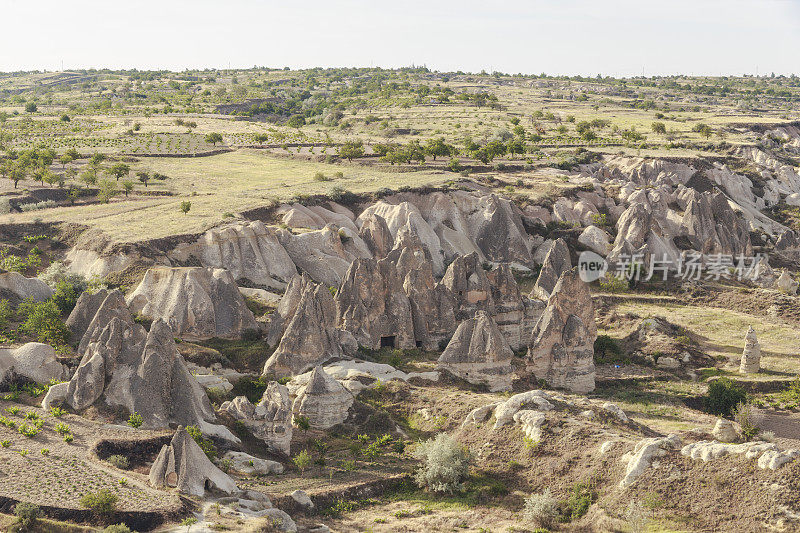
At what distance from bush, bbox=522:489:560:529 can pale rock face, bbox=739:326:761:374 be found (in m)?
26.6

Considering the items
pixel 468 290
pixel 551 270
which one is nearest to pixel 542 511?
pixel 468 290

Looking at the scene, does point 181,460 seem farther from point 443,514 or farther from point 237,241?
point 237,241

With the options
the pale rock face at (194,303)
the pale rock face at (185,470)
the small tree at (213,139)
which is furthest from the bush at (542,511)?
the small tree at (213,139)

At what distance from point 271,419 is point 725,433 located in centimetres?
2144

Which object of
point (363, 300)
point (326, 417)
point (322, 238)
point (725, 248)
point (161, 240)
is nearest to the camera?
point (326, 417)

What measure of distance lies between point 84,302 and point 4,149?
63912mm

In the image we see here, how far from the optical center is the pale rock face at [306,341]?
140ft

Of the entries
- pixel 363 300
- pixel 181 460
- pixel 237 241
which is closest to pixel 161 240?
pixel 237 241

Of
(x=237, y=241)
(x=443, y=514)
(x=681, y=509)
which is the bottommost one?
(x=443, y=514)

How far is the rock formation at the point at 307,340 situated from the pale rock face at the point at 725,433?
20.4 meters

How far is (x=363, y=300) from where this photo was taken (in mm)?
50062

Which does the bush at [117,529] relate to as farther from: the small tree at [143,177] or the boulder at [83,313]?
the small tree at [143,177]

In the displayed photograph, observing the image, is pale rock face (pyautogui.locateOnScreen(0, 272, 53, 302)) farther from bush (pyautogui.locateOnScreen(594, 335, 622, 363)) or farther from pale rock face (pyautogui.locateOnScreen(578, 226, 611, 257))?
pale rock face (pyautogui.locateOnScreen(578, 226, 611, 257))

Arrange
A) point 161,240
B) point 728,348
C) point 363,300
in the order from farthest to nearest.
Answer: point 161,240 < point 728,348 < point 363,300
